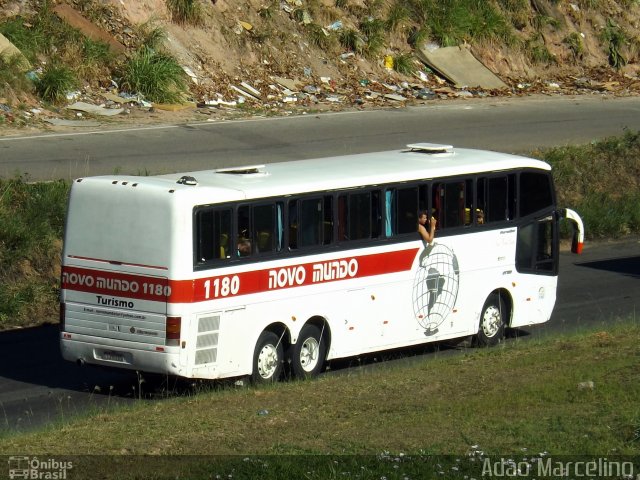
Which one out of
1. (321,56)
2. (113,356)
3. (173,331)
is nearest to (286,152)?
(321,56)

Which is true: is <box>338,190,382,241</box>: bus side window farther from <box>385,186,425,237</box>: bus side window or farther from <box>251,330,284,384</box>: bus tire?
<box>251,330,284,384</box>: bus tire

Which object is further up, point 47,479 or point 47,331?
point 47,479

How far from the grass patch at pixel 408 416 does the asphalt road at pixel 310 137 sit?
418 inches

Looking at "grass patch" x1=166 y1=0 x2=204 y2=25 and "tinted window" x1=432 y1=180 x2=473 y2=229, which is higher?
"grass patch" x1=166 y1=0 x2=204 y2=25

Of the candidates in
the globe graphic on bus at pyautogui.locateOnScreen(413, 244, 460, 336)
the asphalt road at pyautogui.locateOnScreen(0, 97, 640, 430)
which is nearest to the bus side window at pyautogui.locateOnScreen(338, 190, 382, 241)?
the globe graphic on bus at pyautogui.locateOnScreen(413, 244, 460, 336)

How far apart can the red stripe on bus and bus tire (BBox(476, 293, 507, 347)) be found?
8.15 ft

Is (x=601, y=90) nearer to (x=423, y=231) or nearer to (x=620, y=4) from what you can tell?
(x=620, y=4)

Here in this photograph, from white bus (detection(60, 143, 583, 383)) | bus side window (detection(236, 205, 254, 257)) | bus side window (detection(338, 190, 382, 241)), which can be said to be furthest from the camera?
bus side window (detection(338, 190, 382, 241))

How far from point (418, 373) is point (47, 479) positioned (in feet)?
20.4

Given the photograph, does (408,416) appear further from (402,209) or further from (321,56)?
(321,56)

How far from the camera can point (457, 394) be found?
44.1ft

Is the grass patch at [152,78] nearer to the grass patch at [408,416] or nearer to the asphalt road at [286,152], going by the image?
the asphalt road at [286,152]

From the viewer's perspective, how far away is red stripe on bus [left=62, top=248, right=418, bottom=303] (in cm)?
1463

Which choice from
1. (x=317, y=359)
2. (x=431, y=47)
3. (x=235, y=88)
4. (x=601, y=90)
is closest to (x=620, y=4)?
(x=601, y=90)
